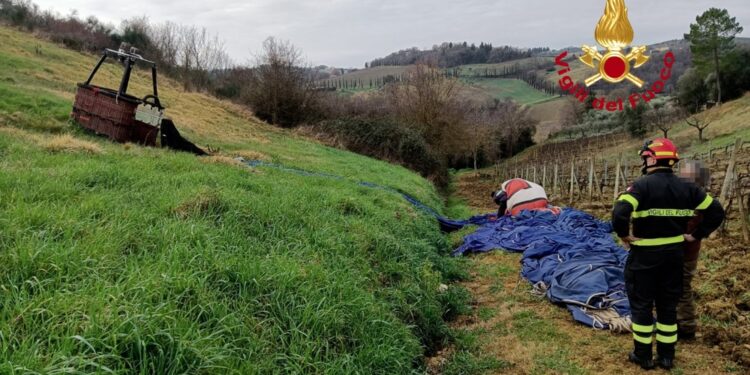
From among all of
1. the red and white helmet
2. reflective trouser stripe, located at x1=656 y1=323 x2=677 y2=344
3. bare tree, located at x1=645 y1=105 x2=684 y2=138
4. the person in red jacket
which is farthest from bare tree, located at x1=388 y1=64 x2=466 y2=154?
reflective trouser stripe, located at x1=656 y1=323 x2=677 y2=344

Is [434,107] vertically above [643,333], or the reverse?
[434,107]

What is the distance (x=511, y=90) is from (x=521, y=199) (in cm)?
9650

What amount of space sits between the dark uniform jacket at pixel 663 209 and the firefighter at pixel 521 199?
670cm

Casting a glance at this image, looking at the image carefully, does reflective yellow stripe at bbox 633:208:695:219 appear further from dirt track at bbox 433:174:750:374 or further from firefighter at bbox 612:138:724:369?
dirt track at bbox 433:174:750:374

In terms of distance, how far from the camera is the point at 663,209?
4047mm

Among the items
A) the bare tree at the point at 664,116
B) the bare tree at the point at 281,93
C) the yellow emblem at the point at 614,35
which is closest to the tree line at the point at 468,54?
the bare tree at the point at 664,116

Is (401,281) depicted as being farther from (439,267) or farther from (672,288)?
(672,288)

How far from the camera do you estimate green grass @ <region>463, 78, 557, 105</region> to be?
93.1 metres

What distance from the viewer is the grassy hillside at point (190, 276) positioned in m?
2.37

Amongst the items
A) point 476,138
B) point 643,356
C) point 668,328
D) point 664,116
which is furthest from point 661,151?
point 664,116

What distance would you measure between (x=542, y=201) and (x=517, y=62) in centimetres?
12689

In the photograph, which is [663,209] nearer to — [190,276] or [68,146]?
[190,276]

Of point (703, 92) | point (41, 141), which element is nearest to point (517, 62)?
point (703, 92)

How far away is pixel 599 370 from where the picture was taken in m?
4.02
